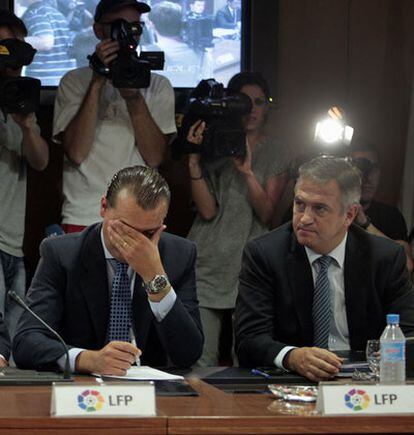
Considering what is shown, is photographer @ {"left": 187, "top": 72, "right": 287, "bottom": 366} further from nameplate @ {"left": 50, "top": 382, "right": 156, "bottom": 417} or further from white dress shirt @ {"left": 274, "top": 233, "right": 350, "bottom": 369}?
nameplate @ {"left": 50, "top": 382, "right": 156, "bottom": 417}

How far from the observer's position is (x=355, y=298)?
3.76 metres

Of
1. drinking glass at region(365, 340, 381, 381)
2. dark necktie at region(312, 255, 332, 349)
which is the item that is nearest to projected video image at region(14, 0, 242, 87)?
dark necktie at region(312, 255, 332, 349)

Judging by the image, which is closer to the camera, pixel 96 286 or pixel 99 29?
pixel 96 286

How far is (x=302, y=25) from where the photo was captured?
5.70 meters

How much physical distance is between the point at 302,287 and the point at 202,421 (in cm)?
130

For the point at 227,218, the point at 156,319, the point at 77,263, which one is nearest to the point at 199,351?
the point at 156,319

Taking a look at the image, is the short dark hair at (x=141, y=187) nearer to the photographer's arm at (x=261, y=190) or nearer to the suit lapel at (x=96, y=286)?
the suit lapel at (x=96, y=286)

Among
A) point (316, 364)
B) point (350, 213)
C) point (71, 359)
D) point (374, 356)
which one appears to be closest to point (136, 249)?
point (71, 359)

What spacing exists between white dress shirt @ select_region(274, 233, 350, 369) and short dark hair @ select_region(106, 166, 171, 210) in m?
0.63

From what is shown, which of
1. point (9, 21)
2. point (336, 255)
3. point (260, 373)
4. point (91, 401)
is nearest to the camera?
point (91, 401)

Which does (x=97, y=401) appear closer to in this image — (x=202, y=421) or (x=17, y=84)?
(x=202, y=421)

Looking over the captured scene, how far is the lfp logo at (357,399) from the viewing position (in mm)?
2576

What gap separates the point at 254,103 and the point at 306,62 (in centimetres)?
79

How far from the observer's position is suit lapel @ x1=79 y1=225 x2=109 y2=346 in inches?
137
